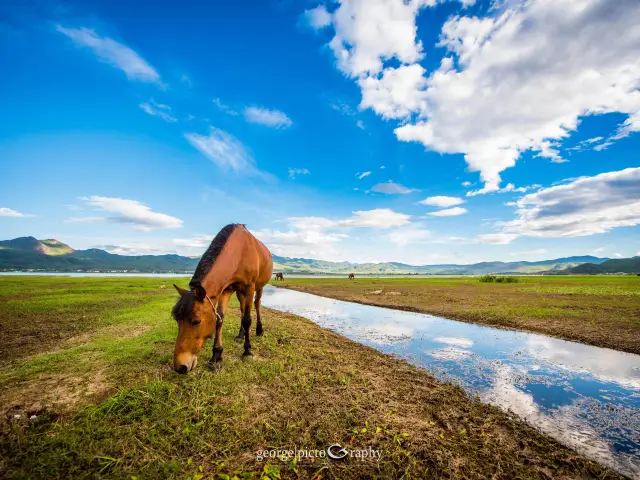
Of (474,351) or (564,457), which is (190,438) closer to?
(564,457)

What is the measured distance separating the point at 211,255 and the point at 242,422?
146 inches

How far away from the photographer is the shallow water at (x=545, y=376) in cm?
507

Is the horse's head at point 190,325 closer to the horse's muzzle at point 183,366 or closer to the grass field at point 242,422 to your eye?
the horse's muzzle at point 183,366

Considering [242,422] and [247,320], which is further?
[247,320]

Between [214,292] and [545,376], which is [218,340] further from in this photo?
[545,376]

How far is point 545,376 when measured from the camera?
26.4ft

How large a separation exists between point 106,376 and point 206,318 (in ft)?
9.48

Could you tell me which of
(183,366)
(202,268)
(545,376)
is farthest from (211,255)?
(545,376)

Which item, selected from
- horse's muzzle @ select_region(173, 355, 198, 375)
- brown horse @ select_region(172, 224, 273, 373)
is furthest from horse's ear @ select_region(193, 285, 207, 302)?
horse's muzzle @ select_region(173, 355, 198, 375)

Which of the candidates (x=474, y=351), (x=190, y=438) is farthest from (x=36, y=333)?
(x=474, y=351)

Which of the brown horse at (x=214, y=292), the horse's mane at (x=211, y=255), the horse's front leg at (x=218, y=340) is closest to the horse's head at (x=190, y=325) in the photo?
the brown horse at (x=214, y=292)

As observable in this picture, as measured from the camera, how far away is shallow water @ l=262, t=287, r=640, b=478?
16.6 feet

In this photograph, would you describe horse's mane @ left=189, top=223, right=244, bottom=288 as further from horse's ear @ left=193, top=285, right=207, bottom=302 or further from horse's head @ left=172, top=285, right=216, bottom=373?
horse's head @ left=172, top=285, right=216, bottom=373

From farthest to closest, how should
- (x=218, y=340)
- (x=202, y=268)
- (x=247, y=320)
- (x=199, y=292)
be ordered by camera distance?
(x=247, y=320), (x=218, y=340), (x=202, y=268), (x=199, y=292)
